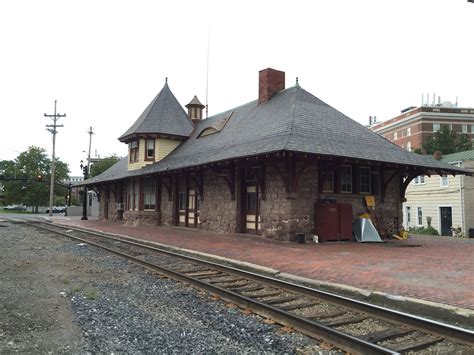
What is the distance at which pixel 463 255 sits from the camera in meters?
11.8

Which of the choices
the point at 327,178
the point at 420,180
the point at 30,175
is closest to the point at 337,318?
the point at 327,178

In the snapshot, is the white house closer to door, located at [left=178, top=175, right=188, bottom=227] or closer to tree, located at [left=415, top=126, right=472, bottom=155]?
door, located at [left=178, top=175, right=188, bottom=227]

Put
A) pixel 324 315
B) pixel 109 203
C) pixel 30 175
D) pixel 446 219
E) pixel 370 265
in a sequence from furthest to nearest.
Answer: pixel 30 175 → pixel 109 203 → pixel 446 219 → pixel 370 265 → pixel 324 315

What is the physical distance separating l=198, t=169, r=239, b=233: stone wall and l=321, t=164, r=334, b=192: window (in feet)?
13.0

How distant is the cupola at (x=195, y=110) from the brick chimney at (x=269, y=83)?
30.6 ft

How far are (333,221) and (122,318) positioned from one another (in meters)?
10.6

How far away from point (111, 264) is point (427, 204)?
29.6 meters

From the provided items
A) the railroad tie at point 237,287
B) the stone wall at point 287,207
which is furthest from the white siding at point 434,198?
the railroad tie at point 237,287

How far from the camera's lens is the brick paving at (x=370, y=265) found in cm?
683

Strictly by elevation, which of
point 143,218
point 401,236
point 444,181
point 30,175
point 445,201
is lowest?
point 401,236

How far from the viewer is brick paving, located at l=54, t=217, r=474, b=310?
683cm

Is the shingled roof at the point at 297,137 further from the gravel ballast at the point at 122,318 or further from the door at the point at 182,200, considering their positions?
the gravel ballast at the point at 122,318

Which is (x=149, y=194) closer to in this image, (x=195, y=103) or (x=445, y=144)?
(x=195, y=103)

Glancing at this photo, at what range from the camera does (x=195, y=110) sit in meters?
30.6
